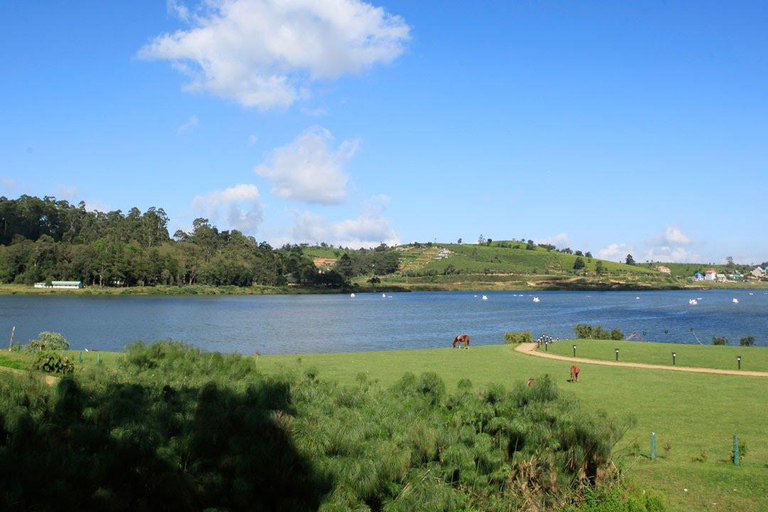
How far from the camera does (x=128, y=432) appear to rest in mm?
6414

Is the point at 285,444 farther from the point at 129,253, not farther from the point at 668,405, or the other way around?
the point at 129,253

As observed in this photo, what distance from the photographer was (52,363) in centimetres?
1825

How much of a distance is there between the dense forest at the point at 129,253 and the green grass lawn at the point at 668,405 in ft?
350

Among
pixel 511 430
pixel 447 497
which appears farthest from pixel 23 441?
pixel 511 430

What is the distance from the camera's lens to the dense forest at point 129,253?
121875 millimetres

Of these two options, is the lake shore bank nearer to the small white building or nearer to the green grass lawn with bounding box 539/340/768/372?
the small white building

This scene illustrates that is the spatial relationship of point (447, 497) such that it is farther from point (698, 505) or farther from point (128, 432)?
point (698, 505)

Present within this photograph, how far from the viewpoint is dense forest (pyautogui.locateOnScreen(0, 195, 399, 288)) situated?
12188 centimetres

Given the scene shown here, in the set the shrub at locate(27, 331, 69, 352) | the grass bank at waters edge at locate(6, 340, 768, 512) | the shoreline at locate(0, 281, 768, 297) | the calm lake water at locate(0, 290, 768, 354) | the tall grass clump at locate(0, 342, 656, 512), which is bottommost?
the calm lake water at locate(0, 290, 768, 354)

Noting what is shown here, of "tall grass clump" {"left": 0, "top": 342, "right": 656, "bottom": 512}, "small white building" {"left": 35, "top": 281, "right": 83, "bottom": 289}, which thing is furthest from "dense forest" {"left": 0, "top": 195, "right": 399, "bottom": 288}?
"tall grass clump" {"left": 0, "top": 342, "right": 656, "bottom": 512}

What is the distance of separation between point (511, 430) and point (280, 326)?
2133 inches

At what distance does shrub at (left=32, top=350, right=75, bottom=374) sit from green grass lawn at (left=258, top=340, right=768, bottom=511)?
5.85 meters

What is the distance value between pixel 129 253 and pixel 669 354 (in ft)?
374

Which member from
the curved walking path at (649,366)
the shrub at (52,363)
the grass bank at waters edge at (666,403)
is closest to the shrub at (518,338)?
the curved walking path at (649,366)
